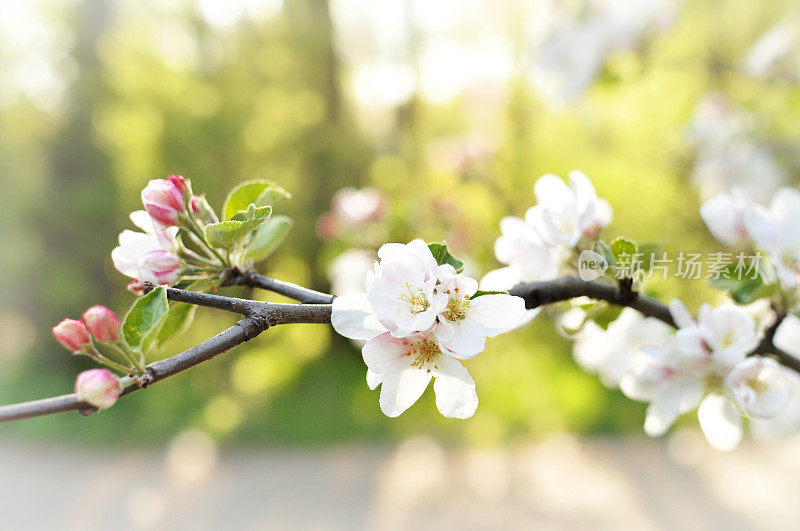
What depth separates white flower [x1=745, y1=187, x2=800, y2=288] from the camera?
0.51 meters

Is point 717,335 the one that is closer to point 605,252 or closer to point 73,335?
point 605,252

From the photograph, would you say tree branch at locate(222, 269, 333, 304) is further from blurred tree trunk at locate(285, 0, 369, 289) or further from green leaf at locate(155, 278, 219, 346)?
blurred tree trunk at locate(285, 0, 369, 289)

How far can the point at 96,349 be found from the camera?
0.41m

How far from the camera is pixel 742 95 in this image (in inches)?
67.2

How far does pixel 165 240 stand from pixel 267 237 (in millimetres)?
94

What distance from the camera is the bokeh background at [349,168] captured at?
4.50ft

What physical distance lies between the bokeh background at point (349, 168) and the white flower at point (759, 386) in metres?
0.76

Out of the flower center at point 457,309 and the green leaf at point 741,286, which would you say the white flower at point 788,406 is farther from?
the flower center at point 457,309

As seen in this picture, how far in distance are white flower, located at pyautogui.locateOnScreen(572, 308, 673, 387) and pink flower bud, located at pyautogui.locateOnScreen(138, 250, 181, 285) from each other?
35cm

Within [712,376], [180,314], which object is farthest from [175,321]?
[712,376]

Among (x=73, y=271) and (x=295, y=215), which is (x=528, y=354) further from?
(x=73, y=271)

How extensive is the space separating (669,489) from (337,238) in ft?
6.65

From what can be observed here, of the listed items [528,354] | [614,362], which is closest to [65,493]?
[528,354]

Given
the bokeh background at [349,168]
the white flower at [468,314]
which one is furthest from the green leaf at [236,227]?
the bokeh background at [349,168]
